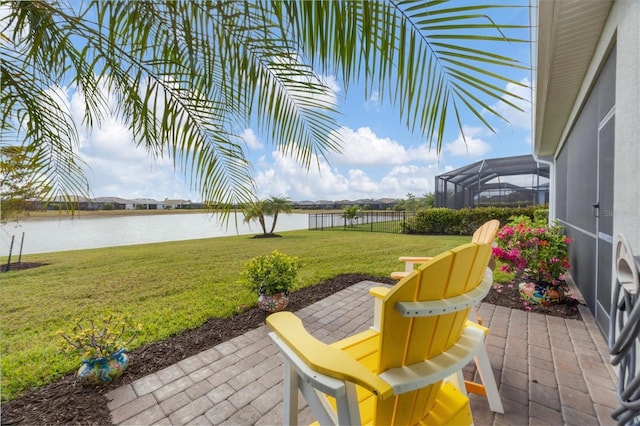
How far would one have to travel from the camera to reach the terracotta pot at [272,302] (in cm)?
299

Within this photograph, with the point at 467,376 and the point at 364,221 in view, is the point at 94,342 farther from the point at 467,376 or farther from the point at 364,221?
the point at 364,221

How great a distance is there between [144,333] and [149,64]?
2.49 metres

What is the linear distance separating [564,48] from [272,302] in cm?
375

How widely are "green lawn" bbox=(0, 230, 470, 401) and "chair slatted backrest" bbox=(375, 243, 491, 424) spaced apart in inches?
95.5

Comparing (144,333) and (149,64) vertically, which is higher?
(149,64)

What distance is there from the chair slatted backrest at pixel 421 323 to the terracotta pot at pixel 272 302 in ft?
7.06

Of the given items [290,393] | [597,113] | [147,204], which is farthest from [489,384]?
[147,204]

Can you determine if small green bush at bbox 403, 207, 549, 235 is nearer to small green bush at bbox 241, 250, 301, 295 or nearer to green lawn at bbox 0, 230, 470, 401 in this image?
green lawn at bbox 0, 230, 470, 401

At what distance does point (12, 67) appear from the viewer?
4.34 ft

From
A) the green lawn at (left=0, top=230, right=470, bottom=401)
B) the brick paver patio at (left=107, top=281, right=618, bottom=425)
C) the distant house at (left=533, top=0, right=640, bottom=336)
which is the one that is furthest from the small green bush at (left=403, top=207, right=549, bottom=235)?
the brick paver patio at (left=107, top=281, right=618, bottom=425)

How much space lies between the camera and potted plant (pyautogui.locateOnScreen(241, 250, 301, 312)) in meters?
3.01

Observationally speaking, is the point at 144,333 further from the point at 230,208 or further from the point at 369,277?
the point at 369,277

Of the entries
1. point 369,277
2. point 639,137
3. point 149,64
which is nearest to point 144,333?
point 149,64

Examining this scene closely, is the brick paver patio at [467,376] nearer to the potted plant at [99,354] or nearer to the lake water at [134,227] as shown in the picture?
the potted plant at [99,354]
